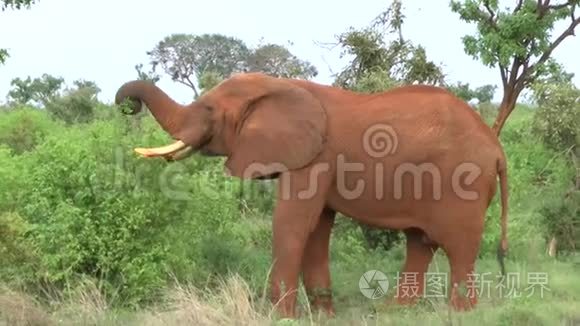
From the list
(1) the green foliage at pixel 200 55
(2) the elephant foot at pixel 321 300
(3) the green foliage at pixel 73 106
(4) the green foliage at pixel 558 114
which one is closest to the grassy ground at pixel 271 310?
(2) the elephant foot at pixel 321 300

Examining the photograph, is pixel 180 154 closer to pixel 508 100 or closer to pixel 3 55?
pixel 3 55

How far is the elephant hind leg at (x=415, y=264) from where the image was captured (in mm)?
10555

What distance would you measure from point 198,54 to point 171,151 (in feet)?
130

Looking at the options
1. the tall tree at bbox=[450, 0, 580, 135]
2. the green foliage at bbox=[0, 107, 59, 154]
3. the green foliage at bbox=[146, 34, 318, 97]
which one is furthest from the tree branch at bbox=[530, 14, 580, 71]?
the green foliage at bbox=[146, 34, 318, 97]

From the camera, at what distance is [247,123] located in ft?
32.3

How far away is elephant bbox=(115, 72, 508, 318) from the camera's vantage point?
971cm

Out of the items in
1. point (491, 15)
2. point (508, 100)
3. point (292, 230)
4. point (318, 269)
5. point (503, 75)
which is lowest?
point (318, 269)

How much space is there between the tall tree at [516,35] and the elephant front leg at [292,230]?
7835mm

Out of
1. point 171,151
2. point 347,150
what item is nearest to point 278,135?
point 347,150

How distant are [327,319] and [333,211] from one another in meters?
1.46

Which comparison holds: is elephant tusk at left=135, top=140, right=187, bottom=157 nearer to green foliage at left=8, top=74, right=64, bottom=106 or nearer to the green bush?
the green bush

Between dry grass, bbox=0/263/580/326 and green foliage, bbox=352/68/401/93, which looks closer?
dry grass, bbox=0/263/580/326

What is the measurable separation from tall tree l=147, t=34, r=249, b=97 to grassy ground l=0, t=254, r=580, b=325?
35.4 m

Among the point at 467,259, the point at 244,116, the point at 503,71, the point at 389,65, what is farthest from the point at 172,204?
the point at 503,71
